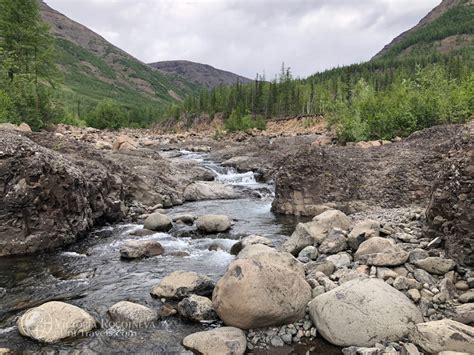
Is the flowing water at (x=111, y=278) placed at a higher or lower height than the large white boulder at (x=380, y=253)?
lower

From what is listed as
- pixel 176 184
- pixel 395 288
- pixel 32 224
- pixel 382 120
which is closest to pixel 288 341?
pixel 395 288

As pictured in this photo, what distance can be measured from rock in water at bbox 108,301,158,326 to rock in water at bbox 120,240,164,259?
3688mm

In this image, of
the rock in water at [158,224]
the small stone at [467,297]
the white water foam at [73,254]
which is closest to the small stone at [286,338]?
the small stone at [467,297]

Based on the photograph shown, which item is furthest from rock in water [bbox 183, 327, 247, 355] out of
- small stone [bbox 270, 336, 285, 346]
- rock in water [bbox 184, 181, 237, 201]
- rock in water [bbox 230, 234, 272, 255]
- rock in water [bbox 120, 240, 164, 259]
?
rock in water [bbox 184, 181, 237, 201]

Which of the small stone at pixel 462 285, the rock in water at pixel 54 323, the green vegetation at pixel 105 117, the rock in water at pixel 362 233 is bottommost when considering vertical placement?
the rock in water at pixel 54 323

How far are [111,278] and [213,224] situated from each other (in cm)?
530

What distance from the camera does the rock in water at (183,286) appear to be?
9.07 m

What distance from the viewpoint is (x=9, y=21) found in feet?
122

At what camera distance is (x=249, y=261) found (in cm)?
821

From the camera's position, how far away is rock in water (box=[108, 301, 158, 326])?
7.96 metres

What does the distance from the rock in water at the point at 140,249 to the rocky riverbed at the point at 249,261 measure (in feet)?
0.14

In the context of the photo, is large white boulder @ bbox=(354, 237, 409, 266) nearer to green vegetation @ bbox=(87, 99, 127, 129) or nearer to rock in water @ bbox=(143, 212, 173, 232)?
rock in water @ bbox=(143, 212, 173, 232)

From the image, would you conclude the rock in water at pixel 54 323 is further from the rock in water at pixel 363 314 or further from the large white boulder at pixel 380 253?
the large white boulder at pixel 380 253

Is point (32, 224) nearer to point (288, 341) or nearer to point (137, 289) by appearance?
point (137, 289)
